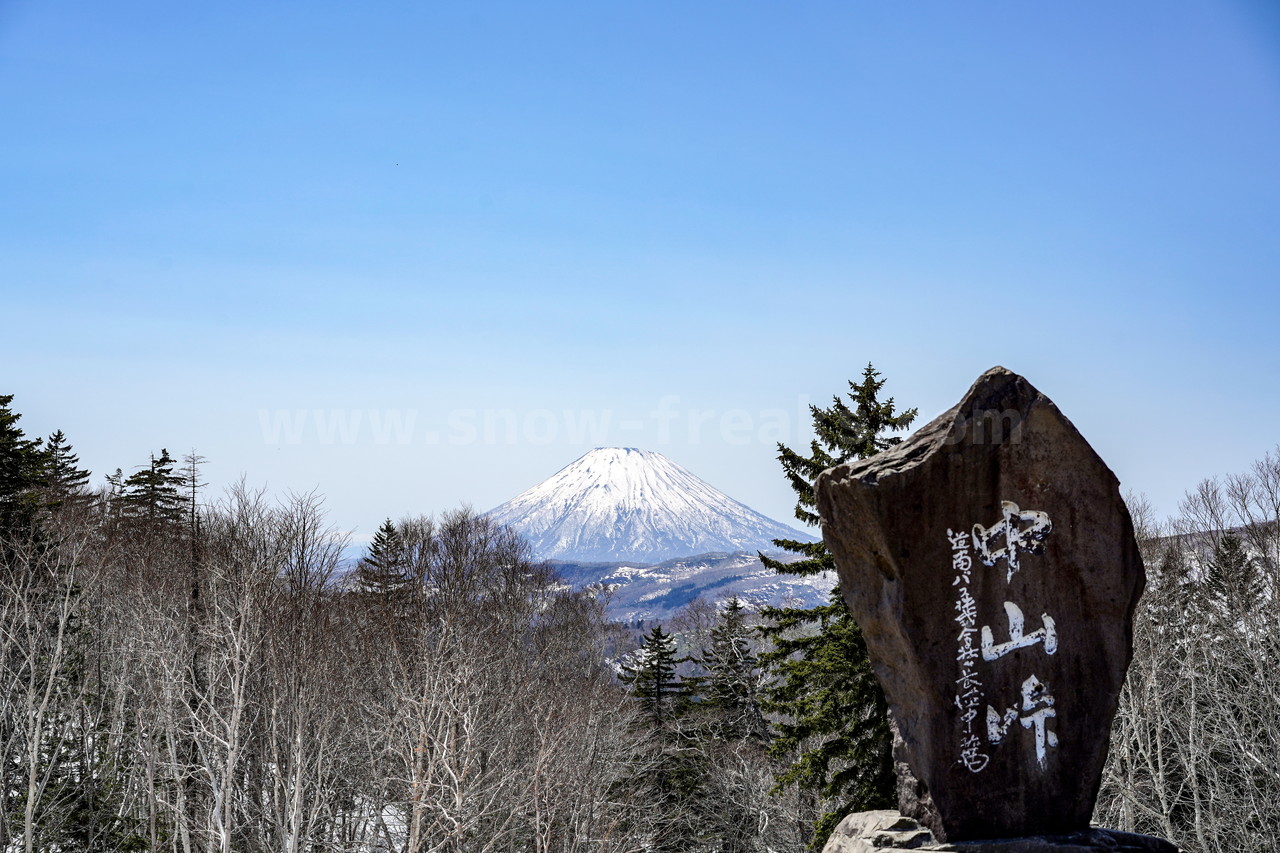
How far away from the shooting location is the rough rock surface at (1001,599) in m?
8.18

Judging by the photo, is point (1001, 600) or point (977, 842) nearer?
point (977, 842)

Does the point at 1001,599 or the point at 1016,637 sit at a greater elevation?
the point at 1001,599

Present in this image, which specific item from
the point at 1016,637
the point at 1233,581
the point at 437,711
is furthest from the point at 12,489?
the point at 1233,581

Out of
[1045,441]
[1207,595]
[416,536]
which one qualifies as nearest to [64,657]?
[416,536]

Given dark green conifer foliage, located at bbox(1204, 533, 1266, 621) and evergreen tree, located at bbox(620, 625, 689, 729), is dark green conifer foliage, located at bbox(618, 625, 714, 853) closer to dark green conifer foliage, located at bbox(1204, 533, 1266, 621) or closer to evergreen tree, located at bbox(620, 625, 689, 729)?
evergreen tree, located at bbox(620, 625, 689, 729)

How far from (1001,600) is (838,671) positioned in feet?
18.3

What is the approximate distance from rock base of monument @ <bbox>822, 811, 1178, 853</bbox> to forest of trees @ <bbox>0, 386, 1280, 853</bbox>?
424 centimetres

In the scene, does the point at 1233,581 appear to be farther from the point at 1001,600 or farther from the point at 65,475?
the point at 65,475

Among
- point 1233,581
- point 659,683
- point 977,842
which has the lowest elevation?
point 659,683

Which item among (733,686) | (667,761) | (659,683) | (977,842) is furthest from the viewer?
(659,683)

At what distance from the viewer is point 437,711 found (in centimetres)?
1836

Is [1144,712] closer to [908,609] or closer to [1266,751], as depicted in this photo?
[1266,751]

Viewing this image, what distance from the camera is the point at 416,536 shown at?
3338 centimetres

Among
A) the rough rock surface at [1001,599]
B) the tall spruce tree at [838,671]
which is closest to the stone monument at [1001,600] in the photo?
the rough rock surface at [1001,599]
